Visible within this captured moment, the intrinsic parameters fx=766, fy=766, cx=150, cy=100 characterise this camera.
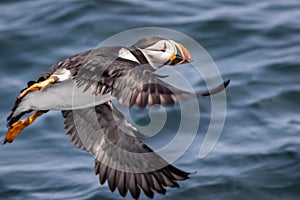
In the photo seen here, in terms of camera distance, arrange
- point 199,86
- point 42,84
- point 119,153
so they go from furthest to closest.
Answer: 1. point 199,86
2. point 119,153
3. point 42,84

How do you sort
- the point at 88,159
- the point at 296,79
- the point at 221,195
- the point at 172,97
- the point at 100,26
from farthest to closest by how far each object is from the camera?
1. the point at 100,26
2. the point at 296,79
3. the point at 88,159
4. the point at 221,195
5. the point at 172,97

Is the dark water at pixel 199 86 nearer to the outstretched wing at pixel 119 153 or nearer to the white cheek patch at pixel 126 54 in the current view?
the outstretched wing at pixel 119 153

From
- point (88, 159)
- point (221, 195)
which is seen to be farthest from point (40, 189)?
point (221, 195)

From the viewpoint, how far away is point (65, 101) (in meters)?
5.19

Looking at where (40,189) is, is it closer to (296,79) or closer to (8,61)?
(8,61)

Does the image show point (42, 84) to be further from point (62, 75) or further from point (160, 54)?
point (160, 54)

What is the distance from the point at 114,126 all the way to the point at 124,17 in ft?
14.9

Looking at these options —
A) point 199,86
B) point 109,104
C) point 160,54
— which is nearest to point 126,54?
point 160,54

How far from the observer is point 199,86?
797 centimetres

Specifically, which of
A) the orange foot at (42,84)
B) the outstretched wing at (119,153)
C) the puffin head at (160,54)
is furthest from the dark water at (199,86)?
the orange foot at (42,84)

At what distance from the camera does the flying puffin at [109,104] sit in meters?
4.64

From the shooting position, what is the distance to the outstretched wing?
4902 mm

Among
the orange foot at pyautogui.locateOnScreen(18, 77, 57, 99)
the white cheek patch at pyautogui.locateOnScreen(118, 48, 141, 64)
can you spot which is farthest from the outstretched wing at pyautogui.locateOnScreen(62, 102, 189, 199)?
the orange foot at pyautogui.locateOnScreen(18, 77, 57, 99)

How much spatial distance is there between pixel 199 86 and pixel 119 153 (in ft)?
9.54
